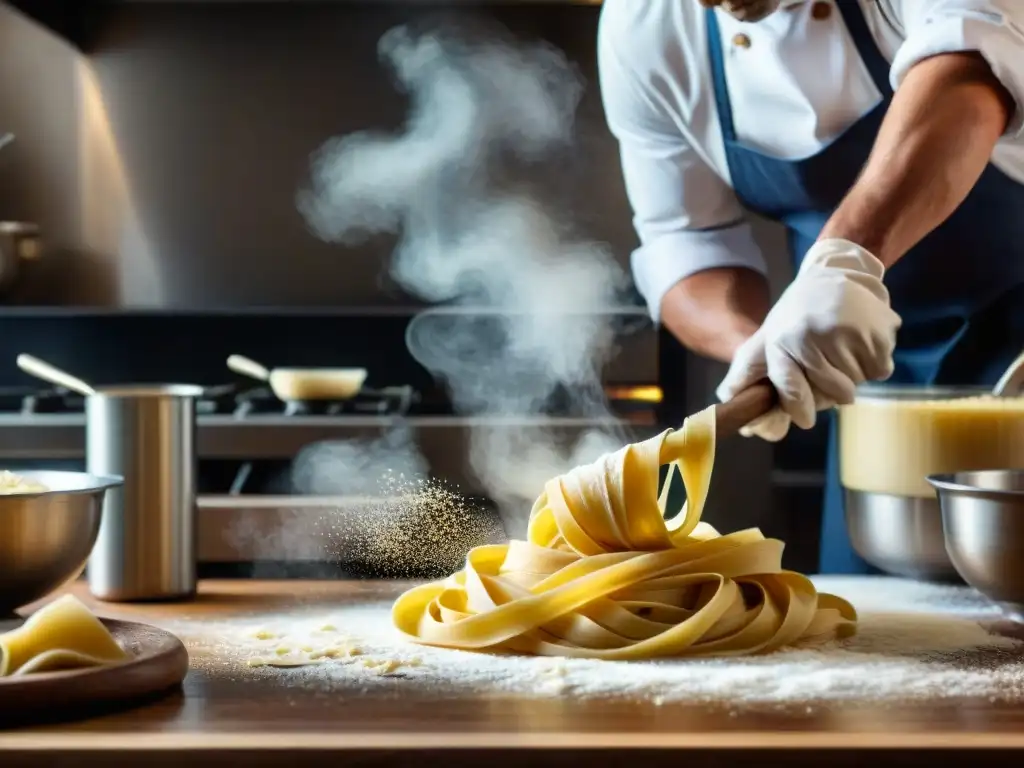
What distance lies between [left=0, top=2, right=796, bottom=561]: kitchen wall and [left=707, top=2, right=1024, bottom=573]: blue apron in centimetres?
106

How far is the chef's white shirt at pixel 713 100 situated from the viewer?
172 centimetres

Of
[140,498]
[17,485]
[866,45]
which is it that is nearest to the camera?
[17,485]

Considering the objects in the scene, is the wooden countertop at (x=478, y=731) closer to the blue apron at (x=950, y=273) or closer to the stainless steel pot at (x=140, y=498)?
the stainless steel pot at (x=140, y=498)

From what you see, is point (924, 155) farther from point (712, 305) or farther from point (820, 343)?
point (712, 305)

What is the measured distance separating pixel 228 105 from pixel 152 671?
242 cm

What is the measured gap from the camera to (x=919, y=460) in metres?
1.18

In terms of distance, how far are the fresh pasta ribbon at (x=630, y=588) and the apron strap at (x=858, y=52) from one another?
950 mm

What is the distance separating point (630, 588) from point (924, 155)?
669 millimetres

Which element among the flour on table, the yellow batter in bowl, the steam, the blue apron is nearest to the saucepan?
the yellow batter in bowl

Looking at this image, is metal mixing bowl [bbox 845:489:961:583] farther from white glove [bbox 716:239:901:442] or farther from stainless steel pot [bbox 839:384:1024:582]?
white glove [bbox 716:239:901:442]

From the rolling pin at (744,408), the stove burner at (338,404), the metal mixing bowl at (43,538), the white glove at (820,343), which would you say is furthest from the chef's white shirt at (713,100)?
the metal mixing bowl at (43,538)

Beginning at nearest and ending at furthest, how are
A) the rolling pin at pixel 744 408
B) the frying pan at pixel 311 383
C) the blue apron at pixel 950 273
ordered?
the rolling pin at pixel 744 408, the blue apron at pixel 950 273, the frying pan at pixel 311 383

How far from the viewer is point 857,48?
1.75 meters

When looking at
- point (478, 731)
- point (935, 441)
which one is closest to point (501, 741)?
point (478, 731)
